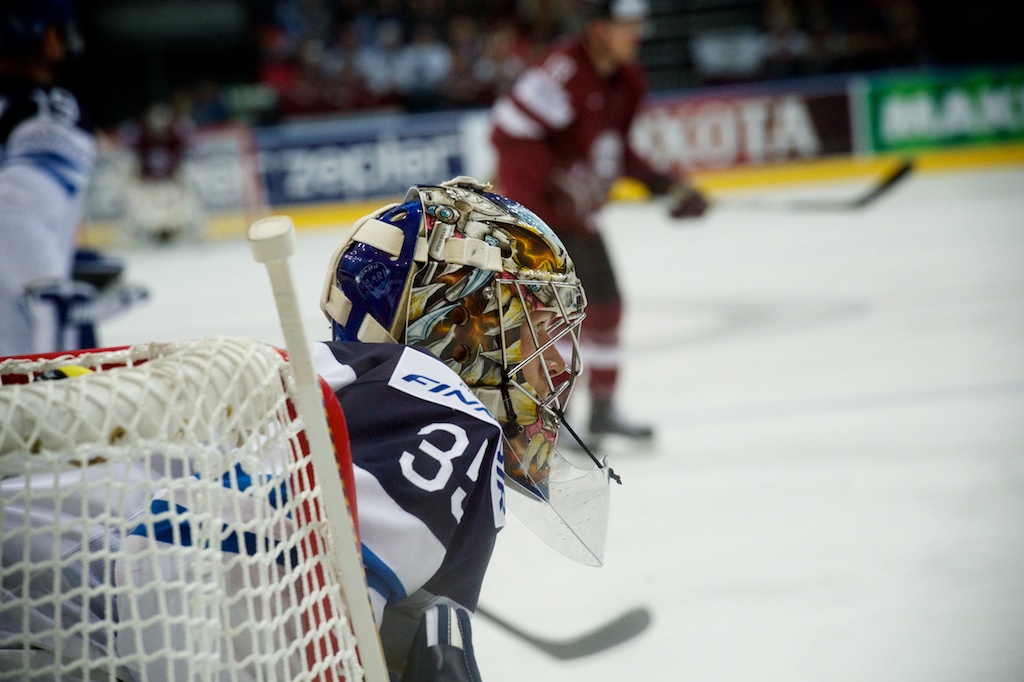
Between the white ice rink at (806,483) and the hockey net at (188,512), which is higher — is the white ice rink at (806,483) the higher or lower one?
the lower one

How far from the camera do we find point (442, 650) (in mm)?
835

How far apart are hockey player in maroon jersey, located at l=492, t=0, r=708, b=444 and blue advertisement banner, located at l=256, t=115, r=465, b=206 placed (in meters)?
6.09

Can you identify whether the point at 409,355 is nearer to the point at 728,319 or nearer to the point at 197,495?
the point at 197,495

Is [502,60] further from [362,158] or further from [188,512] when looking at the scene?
[188,512]

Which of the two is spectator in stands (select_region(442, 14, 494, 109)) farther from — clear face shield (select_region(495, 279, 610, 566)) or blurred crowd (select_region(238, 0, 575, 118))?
clear face shield (select_region(495, 279, 610, 566))

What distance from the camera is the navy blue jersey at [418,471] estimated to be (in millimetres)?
790

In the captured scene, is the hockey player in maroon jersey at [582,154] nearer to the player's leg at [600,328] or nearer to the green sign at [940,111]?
the player's leg at [600,328]

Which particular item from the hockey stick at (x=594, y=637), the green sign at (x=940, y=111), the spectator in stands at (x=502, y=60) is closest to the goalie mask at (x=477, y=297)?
the hockey stick at (x=594, y=637)

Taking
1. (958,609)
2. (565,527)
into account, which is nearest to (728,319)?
(958,609)

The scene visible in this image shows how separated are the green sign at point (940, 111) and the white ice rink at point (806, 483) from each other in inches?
140

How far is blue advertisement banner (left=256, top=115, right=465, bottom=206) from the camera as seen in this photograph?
9.10 metres

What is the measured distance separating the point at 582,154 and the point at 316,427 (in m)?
2.51

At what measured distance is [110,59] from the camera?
39.4ft

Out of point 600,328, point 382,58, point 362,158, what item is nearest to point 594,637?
point 600,328
